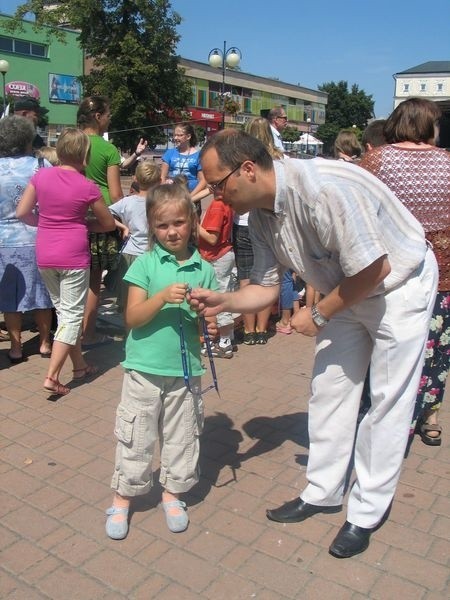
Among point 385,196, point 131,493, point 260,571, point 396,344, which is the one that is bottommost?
point 260,571

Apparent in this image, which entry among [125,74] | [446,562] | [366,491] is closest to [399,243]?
[366,491]

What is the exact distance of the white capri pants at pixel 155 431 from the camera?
2775mm

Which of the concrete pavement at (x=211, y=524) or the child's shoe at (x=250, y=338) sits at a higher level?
the child's shoe at (x=250, y=338)

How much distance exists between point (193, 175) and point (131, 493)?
4.41 m

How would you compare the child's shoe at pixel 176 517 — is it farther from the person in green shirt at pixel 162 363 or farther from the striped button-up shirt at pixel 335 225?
the striped button-up shirt at pixel 335 225

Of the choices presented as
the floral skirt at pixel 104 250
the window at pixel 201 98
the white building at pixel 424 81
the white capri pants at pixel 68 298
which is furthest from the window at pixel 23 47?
the white building at pixel 424 81

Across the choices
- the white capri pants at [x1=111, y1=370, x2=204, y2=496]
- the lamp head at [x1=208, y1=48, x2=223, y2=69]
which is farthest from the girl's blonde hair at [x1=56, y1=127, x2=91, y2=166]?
the lamp head at [x1=208, y1=48, x2=223, y2=69]

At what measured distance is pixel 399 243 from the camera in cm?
248

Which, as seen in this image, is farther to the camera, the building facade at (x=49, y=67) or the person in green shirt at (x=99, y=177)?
the building facade at (x=49, y=67)

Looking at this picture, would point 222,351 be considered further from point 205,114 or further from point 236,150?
point 205,114

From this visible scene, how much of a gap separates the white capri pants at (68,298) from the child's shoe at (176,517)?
1.77 meters

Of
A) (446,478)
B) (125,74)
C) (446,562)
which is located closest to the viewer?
(446,562)

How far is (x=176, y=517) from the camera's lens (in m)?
2.84

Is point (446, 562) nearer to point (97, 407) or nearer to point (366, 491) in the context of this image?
point (366, 491)
